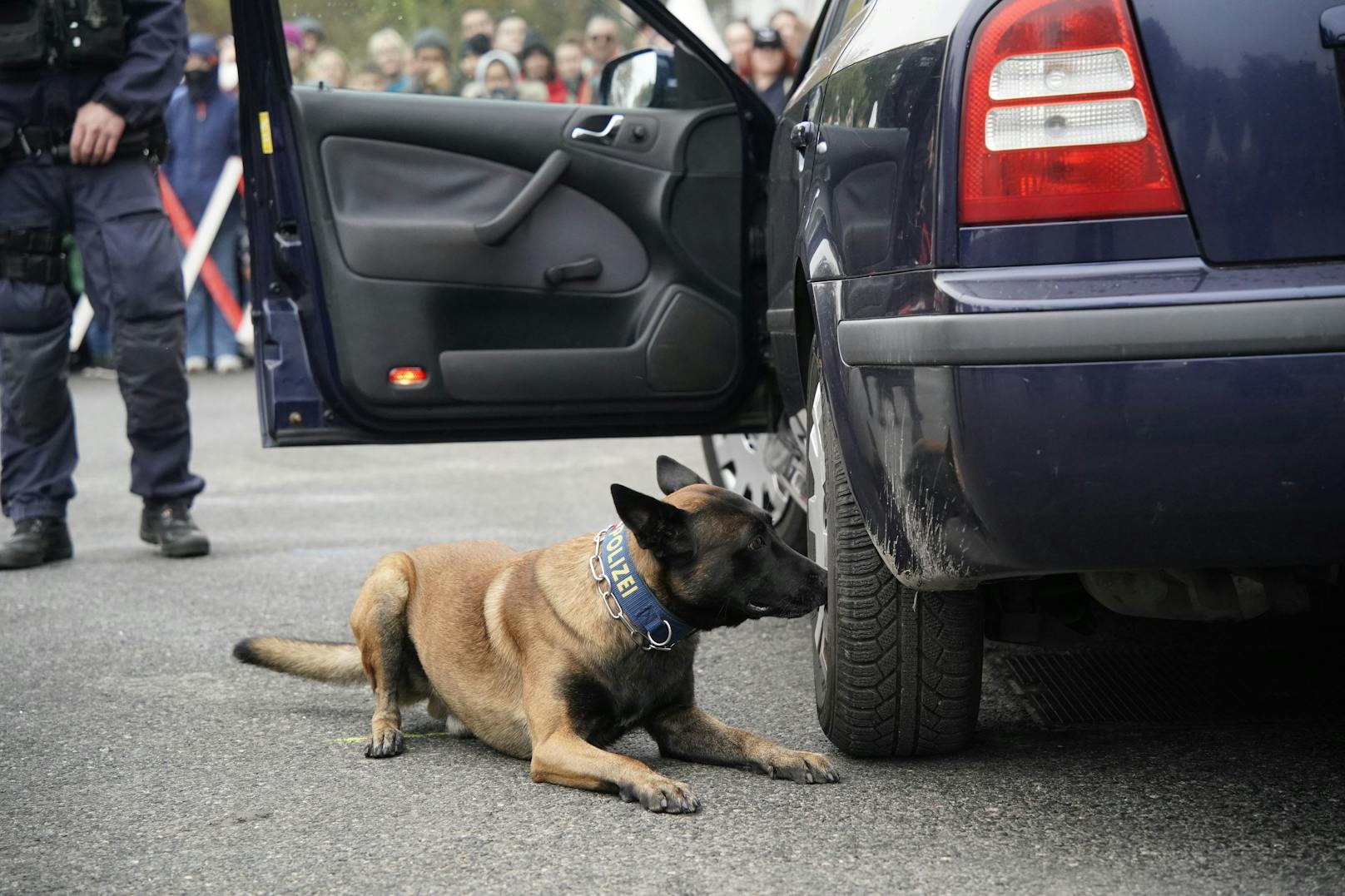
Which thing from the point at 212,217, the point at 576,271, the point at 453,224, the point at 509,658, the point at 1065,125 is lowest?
the point at 212,217

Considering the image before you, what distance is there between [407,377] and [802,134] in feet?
4.78

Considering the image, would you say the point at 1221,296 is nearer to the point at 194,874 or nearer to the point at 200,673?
the point at 194,874

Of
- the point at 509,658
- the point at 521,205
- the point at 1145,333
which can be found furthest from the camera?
the point at 521,205

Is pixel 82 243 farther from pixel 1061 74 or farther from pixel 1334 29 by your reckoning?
pixel 1334 29

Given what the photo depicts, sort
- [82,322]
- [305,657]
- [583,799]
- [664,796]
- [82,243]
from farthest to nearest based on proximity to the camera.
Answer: [82,322] < [82,243] < [305,657] < [583,799] < [664,796]

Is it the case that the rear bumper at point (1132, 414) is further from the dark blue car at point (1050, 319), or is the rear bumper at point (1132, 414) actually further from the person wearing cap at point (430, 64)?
the person wearing cap at point (430, 64)

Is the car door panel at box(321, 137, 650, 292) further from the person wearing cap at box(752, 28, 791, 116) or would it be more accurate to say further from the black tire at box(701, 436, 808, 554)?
the person wearing cap at box(752, 28, 791, 116)

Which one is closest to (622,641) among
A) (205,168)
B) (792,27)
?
(792,27)

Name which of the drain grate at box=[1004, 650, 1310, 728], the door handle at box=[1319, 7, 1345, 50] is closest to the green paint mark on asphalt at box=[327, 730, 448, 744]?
the drain grate at box=[1004, 650, 1310, 728]

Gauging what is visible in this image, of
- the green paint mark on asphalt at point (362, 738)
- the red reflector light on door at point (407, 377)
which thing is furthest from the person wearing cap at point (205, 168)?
the green paint mark on asphalt at point (362, 738)

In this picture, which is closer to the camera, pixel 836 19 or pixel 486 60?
pixel 836 19

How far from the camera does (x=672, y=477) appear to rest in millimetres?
3217

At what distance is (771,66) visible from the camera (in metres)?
5.75

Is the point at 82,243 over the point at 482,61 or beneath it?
beneath
